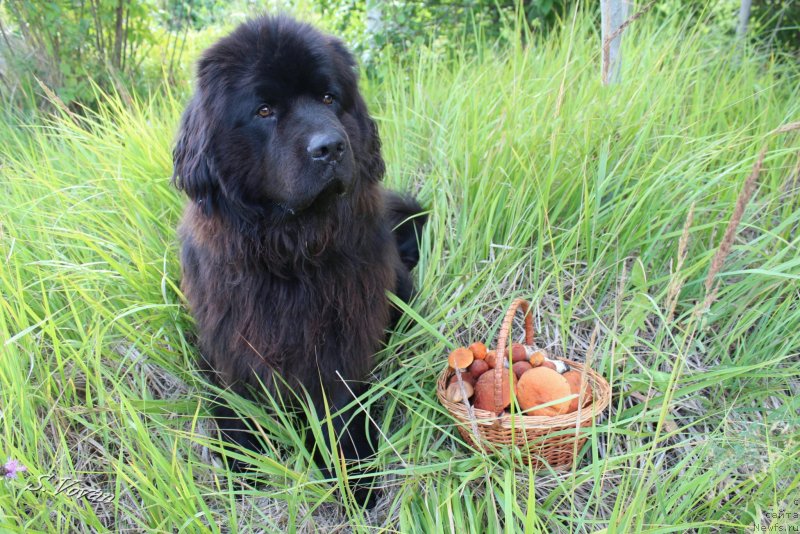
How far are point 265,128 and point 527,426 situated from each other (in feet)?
3.84

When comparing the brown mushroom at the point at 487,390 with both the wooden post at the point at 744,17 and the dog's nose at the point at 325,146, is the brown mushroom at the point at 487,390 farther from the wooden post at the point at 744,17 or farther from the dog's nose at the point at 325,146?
the wooden post at the point at 744,17

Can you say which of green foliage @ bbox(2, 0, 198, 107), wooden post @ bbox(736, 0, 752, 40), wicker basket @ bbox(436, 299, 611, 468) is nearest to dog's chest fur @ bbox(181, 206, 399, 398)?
wicker basket @ bbox(436, 299, 611, 468)

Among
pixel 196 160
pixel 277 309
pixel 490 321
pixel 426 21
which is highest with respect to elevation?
pixel 426 21

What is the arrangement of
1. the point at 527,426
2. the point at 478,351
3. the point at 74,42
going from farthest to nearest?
the point at 74,42
the point at 478,351
the point at 527,426

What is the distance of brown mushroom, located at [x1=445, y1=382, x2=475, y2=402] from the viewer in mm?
1855

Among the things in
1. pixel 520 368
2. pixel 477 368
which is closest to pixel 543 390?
pixel 520 368

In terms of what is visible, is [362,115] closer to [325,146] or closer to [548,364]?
[325,146]

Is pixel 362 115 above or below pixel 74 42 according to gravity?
below

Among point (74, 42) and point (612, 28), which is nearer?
point (612, 28)

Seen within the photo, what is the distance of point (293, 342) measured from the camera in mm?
1959

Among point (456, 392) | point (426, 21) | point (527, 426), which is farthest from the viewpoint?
point (426, 21)

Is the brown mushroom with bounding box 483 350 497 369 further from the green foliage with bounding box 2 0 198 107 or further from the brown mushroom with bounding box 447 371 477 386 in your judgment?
the green foliage with bounding box 2 0 198 107

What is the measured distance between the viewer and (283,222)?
1917 mm

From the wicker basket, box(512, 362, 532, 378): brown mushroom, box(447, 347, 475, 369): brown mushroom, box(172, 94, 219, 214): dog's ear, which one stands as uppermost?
box(172, 94, 219, 214): dog's ear
